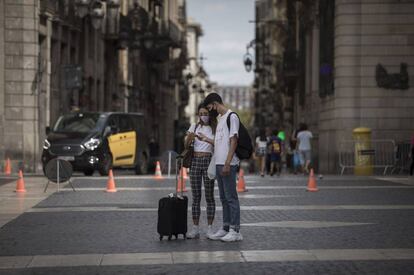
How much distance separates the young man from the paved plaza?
24 cm

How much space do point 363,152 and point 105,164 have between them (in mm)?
8325

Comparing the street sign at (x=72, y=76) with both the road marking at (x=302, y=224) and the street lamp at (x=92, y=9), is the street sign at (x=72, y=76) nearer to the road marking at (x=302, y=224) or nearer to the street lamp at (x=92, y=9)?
the street lamp at (x=92, y=9)

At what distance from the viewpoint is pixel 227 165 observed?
11.6 metres

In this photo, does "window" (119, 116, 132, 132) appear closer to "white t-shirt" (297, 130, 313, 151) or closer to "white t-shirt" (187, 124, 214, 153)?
"white t-shirt" (297, 130, 313, 151)

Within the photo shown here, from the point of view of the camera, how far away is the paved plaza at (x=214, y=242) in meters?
9.63

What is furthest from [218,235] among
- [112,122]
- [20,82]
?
[20,82]

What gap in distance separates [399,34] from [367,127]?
3.20 meters

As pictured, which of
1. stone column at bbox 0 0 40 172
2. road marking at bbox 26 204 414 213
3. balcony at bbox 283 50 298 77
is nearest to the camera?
road marking at bbox 26 204 414 213

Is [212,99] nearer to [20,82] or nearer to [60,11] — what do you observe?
[20,82]

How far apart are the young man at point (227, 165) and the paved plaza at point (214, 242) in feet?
0.78

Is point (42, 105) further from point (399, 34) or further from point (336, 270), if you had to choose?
point (336, 270)

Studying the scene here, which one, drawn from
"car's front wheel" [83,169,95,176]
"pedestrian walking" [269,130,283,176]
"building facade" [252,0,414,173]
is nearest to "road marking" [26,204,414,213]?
"car's front wheel" [83,169,95,176]

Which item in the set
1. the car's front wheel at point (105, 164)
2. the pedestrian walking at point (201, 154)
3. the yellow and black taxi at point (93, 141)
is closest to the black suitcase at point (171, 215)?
the pedestrian walking at point (201, 154)

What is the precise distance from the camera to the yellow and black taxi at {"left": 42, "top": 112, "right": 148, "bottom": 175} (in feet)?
91.5
